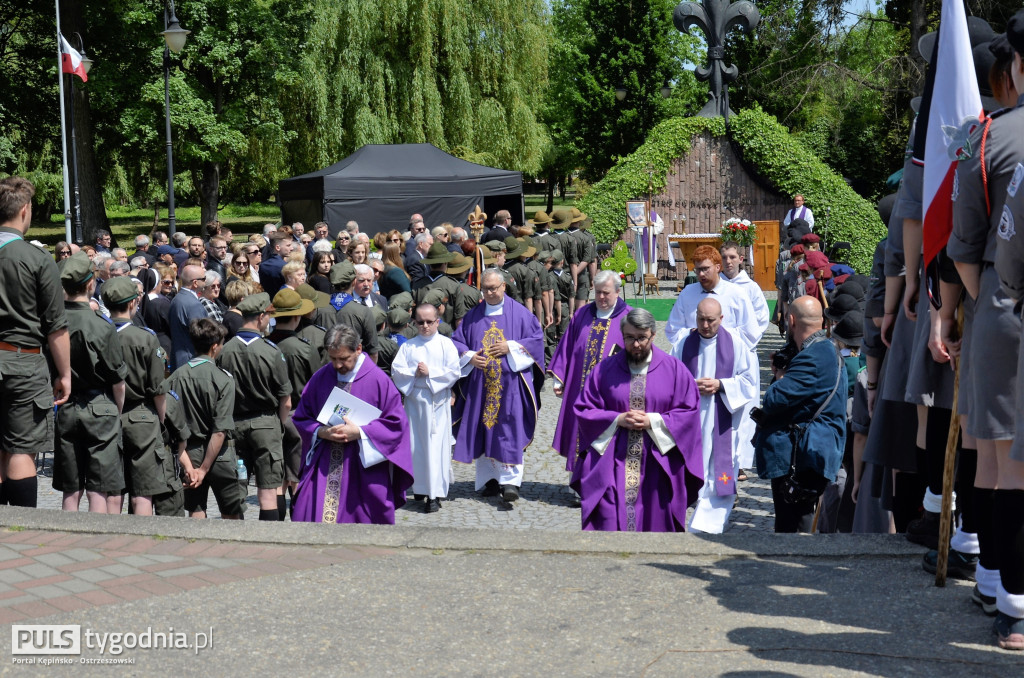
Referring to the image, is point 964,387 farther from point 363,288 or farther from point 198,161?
point 198,161

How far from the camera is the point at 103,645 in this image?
4.02 metres

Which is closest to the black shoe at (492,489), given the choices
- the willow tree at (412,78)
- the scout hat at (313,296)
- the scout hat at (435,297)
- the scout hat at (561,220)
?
the scout hat at (435,297)

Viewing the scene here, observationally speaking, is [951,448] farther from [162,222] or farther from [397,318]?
[162,222]

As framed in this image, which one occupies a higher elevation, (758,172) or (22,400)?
(758,172)

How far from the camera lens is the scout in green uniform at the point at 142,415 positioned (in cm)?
653

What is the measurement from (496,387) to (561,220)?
25.9 feet

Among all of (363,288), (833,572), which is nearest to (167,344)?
(363,288)

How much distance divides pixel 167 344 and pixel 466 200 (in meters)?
14.6

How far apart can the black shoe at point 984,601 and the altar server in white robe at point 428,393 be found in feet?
17.0

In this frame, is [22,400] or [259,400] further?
[259,400]

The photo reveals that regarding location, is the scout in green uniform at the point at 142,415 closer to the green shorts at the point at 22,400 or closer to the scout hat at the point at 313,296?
the green shorts at the point at 22,400

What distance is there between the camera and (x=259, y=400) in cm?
697

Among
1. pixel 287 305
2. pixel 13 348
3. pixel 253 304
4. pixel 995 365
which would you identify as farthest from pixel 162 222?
pixel 995 365

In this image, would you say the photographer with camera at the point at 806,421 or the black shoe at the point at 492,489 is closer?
the photographer with camera at the point at 806,421
